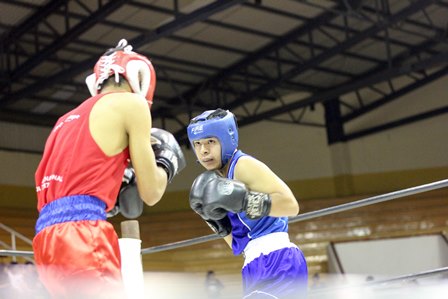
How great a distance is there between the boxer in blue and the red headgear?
0.44 meters

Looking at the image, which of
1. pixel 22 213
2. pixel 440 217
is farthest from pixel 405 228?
pixel 22 213

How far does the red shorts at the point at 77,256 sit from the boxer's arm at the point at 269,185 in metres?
0.72

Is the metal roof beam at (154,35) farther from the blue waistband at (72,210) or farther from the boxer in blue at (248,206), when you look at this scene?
the blue waistband at (72,210)

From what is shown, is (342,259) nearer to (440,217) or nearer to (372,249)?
(372,249)

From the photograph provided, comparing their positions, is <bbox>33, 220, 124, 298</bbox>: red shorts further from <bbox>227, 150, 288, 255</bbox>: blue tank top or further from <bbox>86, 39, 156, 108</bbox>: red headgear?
<bbox>227, 150, 288, 255</bbox>: blue tank top

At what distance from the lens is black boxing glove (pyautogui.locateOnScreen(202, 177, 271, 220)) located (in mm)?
2377

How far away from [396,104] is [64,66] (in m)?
7.05

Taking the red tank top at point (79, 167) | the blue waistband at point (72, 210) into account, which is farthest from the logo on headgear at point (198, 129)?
the blue waistband at point (72, 210)

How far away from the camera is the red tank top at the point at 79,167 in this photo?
1.99 meters

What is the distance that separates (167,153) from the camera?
2.17m

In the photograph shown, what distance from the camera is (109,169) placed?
2.02 metres

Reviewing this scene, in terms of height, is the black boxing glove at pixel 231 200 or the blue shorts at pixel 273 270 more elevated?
the black boxing glove at pixel 231 200

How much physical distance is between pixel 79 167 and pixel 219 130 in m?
0.79

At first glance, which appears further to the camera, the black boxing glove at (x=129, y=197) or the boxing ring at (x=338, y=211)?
the boxing ring at (x=338, y=211)
